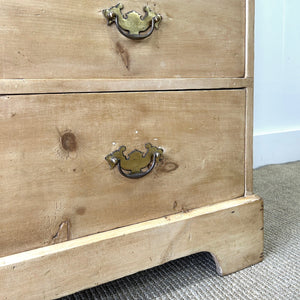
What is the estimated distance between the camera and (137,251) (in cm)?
60

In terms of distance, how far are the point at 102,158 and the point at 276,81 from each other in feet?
3.93

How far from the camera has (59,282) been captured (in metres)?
0.54

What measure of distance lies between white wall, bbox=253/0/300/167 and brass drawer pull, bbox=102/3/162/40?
99 cm

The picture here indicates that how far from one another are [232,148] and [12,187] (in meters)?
0.43

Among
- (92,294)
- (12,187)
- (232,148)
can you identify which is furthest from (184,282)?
(12,187)

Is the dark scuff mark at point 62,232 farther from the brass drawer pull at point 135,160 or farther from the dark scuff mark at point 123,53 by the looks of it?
the dark scuff mark at point 123,53

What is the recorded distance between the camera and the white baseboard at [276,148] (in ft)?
4.85

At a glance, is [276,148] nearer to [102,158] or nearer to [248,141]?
[248,141]

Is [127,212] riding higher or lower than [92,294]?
higher

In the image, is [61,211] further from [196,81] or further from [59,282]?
[196,81]

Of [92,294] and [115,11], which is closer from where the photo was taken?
[115,11]

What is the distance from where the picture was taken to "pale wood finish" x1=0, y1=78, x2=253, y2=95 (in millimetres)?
482

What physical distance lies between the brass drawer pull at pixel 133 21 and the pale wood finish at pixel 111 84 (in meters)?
0.08

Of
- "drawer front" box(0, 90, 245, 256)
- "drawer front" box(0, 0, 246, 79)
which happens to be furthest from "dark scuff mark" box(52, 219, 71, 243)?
"drawer front" box(0, 0, 246, 79)
